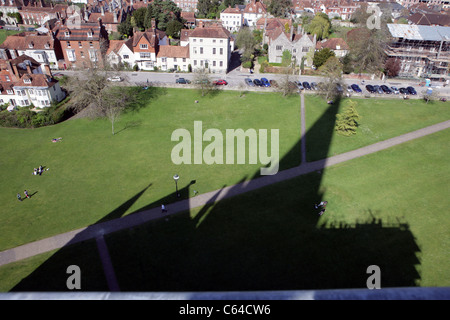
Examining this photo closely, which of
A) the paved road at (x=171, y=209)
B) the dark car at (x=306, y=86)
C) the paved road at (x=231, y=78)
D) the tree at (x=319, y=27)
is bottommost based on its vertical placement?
the paved road at (x=171, y=209)

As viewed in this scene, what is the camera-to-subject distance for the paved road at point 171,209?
23.8 metres

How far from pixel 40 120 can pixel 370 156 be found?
4537 centimetres

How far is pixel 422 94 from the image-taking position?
5056cm

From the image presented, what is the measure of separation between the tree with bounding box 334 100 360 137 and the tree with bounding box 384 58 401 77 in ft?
82.1

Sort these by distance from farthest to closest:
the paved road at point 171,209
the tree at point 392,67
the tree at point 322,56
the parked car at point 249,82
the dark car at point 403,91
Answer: the tree at point 322,56
the tree at point 392,67
the parked car at point 249,82
the dark car at point 403,91
the paved road at point 171,209

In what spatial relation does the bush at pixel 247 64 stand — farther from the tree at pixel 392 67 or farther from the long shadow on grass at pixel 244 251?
the long shadow on grass at pixel 244 251

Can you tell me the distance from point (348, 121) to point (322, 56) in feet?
85.6

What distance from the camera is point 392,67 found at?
188ft

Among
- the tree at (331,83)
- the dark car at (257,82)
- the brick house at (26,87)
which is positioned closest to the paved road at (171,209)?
the tree at (331,83)

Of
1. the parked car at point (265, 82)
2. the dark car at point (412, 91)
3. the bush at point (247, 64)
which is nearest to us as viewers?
the dark car at point (412, 91)

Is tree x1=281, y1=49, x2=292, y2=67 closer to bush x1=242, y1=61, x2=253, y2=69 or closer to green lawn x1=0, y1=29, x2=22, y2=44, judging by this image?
bush x1=242, y1=61, x2=253, y2=69

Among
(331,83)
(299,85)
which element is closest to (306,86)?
(299,85)

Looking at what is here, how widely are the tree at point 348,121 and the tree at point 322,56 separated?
2364 cm

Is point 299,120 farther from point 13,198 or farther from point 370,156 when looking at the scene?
point 13,198
